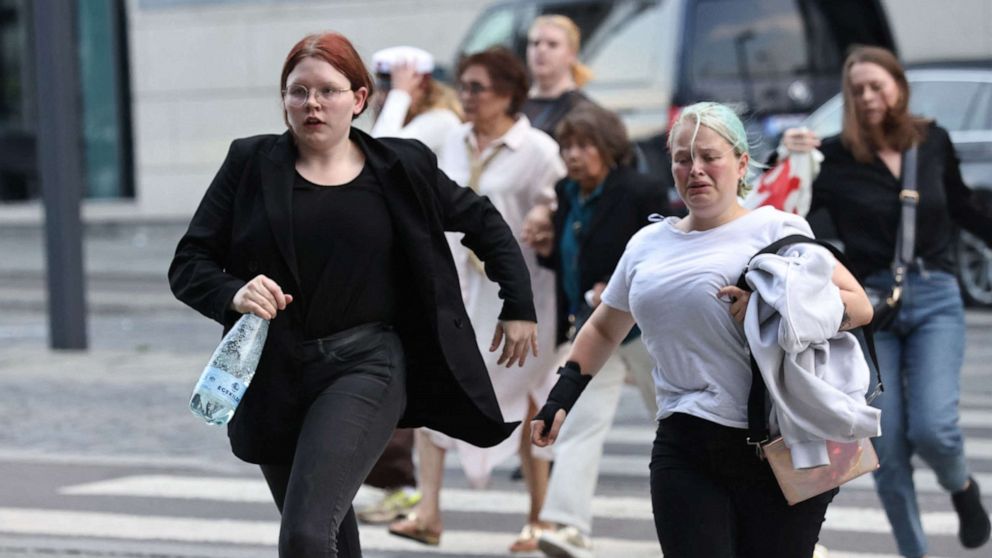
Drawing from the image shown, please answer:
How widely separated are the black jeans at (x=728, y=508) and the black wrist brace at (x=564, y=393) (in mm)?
351

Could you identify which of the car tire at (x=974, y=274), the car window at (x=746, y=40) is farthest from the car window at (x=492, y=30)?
the car tire at (x=974, y=274)

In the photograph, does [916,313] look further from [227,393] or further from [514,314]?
[227,393]

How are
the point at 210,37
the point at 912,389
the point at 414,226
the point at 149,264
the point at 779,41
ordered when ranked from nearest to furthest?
the point at 414,226 < the point at 912,389 < the point at 779,41 < the point at 149,264 < the point at 210,37

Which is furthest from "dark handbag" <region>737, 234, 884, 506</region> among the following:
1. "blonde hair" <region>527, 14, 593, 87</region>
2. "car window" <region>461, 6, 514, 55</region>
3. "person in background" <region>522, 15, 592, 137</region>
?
"car window" <region>461, 6, 514, 55</region>

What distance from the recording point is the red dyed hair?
4285 mm

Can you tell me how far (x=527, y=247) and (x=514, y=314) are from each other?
2.07 metres

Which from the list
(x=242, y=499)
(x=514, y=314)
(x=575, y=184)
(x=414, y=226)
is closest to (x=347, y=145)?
(x=414, y=226)

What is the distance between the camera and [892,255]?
5.69 meters

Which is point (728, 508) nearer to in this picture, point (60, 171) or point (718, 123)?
point (718, 123)

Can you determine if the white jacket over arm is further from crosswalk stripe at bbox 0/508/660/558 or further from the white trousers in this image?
crosswalk stripe at bbox 0/508/660/558

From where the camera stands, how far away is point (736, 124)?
Answer: 4.08m

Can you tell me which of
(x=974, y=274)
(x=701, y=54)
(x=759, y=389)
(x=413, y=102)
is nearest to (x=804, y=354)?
(x=759, y=389)

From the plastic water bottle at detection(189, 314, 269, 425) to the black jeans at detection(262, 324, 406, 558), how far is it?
16cm

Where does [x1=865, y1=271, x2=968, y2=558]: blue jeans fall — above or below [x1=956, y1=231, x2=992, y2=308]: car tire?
above
